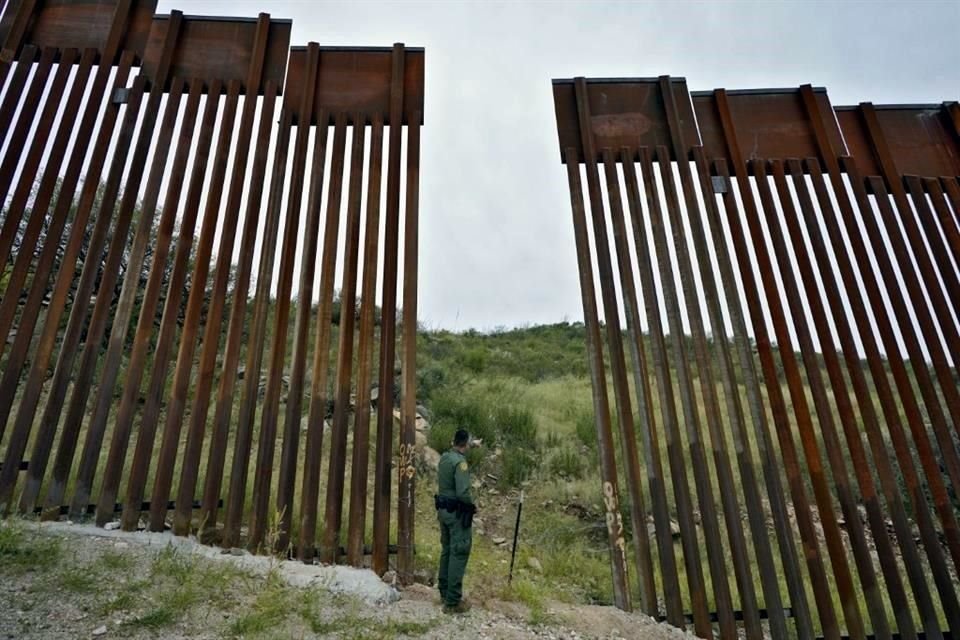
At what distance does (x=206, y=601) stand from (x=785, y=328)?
6.38 m

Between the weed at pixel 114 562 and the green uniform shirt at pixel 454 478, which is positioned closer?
the weed at pixel 114 562

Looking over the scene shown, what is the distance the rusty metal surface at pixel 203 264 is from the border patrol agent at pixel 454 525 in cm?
63

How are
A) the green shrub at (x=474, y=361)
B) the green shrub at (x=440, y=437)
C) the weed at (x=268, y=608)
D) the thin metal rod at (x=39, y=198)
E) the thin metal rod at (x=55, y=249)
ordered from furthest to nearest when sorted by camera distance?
1. the green shrub at (x=474, y=361)
2. the green shrub at (x=440, y=437)
3. the thin metal rod at (x=39, y=198)
4. the thin metal rod at (x=55, y=249)
5. the weed at (x=268, y=608)

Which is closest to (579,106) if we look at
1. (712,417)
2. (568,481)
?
(712,417)

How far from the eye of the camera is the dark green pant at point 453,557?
4.97 meters

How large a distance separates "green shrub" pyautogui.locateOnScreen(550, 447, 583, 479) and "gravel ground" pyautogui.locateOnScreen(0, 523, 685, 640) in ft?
12.6

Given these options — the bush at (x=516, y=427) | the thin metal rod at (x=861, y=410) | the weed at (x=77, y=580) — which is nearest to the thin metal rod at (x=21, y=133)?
the weed at (x=77, y=580)

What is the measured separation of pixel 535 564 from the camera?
673 cm

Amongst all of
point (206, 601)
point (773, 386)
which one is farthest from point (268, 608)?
point (773, 386)

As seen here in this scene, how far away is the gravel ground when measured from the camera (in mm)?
3922

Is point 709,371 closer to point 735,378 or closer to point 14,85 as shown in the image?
point 735,378

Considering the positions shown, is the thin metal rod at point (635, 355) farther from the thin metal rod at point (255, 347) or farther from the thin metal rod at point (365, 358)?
the thin metal rod at point (255, 347)

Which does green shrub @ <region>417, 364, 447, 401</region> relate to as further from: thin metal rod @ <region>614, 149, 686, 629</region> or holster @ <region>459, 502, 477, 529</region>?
holster @ <region>459, 502, 477, 529</region>

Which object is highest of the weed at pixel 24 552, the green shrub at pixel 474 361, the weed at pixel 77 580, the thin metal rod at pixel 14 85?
the thin metal rod at pixel 14 85
